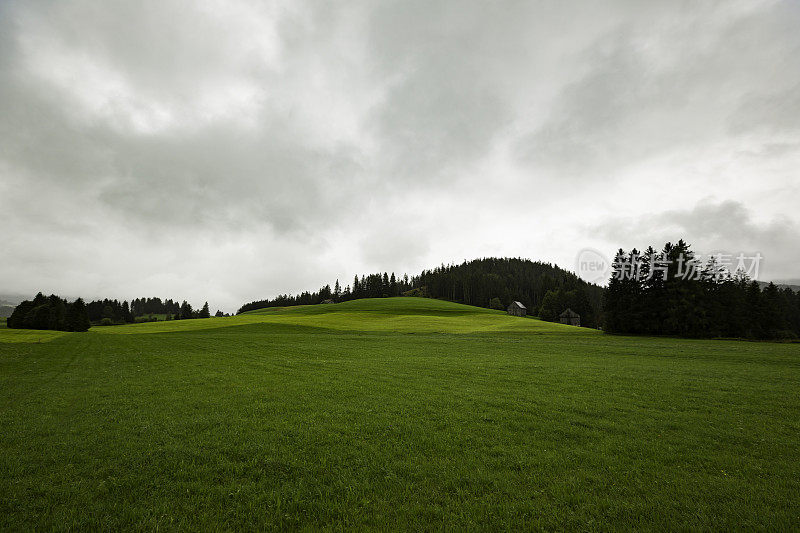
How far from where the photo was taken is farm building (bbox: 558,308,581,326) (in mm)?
114188

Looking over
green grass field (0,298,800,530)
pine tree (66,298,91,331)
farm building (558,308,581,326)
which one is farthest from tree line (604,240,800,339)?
pine tree (66,298,91,331)

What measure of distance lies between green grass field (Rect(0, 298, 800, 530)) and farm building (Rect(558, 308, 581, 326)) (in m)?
101

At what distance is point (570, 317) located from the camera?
376ft

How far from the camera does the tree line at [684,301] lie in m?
56.3

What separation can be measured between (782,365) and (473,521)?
3463 cm

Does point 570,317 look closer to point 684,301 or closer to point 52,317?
point 684,301

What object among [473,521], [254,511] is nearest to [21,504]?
[254,511]

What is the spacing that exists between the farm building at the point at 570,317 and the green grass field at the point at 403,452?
101m

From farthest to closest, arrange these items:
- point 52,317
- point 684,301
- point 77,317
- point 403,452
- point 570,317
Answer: point 570,317, point 77,317, point 52,317, point 684,301, point 403,452

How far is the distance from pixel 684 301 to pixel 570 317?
61322mm

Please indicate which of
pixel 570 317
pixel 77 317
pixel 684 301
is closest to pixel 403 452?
pixel 684 301

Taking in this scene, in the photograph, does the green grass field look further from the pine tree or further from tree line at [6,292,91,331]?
tree line at [6,292,91,331]

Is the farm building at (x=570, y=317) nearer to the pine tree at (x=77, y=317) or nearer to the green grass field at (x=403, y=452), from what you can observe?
the green grass field at (x=403, y=452)

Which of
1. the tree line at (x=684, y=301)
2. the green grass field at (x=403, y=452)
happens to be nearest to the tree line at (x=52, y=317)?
the green grass field at (x=403, y=452)
